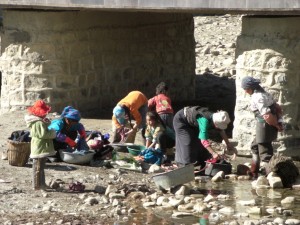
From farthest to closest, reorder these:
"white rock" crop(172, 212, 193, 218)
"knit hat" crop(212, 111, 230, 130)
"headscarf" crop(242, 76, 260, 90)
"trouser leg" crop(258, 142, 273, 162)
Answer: "trouser leg" crop(258, 142, 273, 162) < "headscarf" crop(242, 76, 260, 90) < "knit hat" crop(212, 111, 230, 130) < "white rock" crop(172, 212, 193, 218)

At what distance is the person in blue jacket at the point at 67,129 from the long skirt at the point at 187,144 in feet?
4.43

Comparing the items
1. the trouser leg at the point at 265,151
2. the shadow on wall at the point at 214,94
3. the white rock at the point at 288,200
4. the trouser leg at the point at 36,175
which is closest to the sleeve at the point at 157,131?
the trouser leg at the point at 265,151

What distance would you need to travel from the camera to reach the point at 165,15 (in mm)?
20016

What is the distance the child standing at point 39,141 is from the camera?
13.2m

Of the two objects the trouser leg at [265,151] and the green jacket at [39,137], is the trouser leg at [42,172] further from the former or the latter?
the trouser leg at [265,151]

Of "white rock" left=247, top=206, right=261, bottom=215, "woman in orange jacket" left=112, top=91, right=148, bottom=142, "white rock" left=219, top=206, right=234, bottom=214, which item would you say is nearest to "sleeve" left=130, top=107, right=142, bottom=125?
"woman in orange jacket" left=112, top=91, right=148, bottom=142

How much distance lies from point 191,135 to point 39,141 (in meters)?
2.38

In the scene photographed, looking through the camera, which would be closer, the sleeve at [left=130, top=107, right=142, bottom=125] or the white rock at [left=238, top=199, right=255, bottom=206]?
the white rock at [left=238, top=199, right=255, bottom=206]

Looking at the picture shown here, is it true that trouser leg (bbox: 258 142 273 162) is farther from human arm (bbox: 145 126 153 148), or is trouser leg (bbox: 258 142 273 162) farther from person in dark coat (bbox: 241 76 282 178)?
human arm (bbox: 145 126 153 148)

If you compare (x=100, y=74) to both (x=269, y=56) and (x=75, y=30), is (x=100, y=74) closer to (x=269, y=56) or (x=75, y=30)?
(x=75, y=30)

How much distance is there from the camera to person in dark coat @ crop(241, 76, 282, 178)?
14.2 metres

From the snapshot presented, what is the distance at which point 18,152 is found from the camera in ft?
46.6

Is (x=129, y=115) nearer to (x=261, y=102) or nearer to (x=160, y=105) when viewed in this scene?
(x=160, y=105)

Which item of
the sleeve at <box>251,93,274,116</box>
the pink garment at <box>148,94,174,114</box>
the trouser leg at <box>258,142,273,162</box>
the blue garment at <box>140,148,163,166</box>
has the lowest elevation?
the blue garment at <box>140,148,163,166</box>
